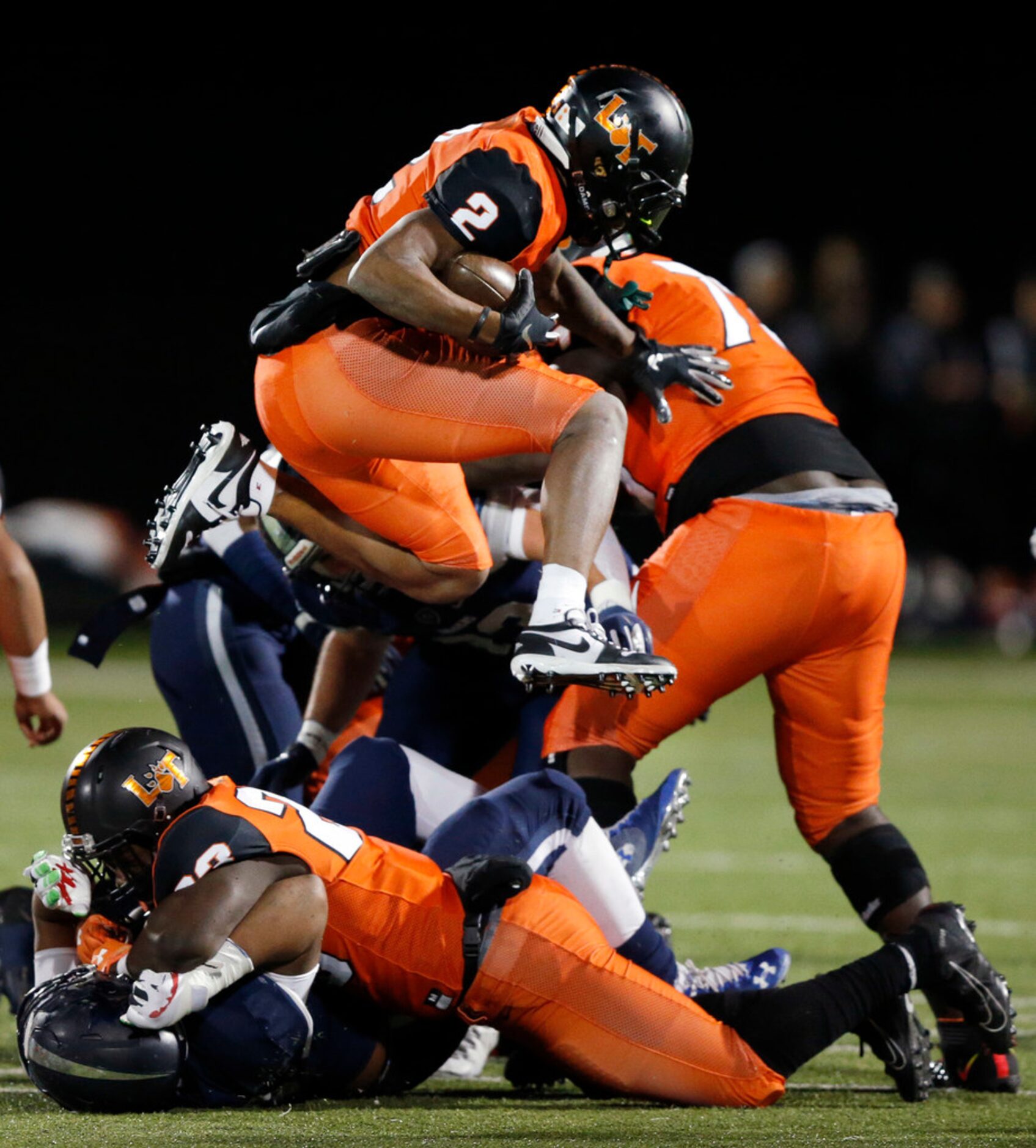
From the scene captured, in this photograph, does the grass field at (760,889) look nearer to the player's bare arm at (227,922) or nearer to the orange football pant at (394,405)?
the player's bare arm at (227,922)

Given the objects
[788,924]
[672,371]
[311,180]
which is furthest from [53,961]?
[311,180]

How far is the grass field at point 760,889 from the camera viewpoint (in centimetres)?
331

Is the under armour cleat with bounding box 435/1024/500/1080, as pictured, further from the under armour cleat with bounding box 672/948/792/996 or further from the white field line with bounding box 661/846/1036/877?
the white field line with bounding box 661/846/1036/877

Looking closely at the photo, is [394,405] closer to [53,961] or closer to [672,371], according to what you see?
[672,371]

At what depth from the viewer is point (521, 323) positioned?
388 centimetres

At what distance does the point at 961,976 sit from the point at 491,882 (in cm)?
106

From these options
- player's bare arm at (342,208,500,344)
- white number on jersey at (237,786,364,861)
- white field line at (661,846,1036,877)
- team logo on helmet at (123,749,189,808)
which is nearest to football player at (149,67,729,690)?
player's bare arm at (342,208,500,344)

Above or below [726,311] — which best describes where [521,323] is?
above

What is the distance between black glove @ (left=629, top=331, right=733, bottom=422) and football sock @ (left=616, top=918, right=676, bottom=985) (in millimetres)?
1185

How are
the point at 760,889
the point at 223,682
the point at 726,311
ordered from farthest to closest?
the point at 760,889 → the point at 223,682 → the point at 726,311

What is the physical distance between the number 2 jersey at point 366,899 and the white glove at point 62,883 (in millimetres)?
283

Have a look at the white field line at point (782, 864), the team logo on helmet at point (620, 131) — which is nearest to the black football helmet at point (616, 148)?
the team logo on helmet at point (620, 131)

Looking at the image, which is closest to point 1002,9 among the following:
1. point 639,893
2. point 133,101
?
point 133,101

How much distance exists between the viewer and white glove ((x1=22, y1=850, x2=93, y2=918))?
376 centimetres
